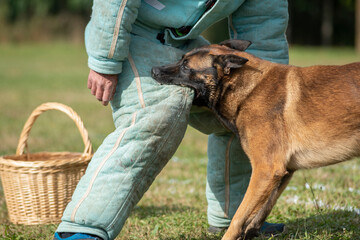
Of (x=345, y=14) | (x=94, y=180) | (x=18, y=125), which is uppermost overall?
(x=94, y=180)

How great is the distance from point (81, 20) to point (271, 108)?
32782 millimetres

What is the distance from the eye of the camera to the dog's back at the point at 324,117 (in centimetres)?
328

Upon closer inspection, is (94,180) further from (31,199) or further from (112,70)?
(31,199)

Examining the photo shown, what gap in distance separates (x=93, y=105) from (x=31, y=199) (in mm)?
7595

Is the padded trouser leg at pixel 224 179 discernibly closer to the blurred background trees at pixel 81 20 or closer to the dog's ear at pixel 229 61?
the dog's ear at pixel 229 61

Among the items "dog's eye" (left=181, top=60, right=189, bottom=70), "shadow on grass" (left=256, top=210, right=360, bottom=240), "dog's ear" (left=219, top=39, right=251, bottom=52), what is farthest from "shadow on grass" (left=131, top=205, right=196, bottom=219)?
"dog's ear" (left=219, top=39, right=251, bottom=52)

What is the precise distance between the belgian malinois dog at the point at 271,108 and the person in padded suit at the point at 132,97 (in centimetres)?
16

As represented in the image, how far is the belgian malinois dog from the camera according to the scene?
3246 millimetres

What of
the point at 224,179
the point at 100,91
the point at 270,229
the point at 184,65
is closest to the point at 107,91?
the point at 100,91

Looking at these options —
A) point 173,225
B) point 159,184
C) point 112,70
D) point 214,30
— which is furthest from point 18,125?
point 214,30

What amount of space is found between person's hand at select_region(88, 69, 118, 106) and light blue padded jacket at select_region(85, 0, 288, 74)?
0.20ft

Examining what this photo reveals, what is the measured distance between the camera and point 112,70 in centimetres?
312

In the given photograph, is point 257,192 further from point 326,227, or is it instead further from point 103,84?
point 103,84

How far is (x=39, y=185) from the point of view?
13.5 ft
